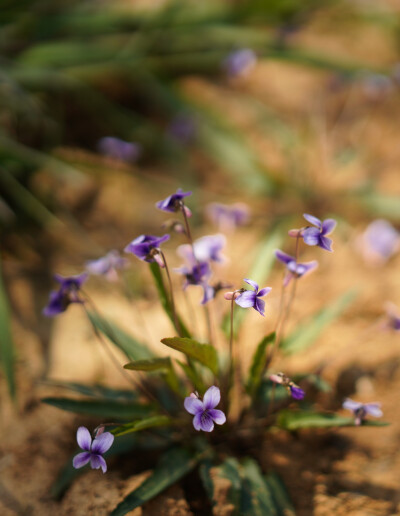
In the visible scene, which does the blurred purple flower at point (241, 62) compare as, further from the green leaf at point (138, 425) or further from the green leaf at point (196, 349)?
the green leaf at point (138, 425)

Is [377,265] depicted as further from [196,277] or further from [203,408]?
[203,408]

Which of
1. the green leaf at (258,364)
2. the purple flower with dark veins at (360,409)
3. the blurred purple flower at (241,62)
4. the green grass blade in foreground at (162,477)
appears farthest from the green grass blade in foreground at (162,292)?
the blurred purple flower at (241,62)

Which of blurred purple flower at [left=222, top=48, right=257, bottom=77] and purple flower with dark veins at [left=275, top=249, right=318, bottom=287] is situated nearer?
purple flower with dark veins at [left=275, top=249, right=318, bottom=287]

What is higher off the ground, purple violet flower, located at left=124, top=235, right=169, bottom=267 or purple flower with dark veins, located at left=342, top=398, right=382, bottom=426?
purple violet flower, located at left=124, top=235, right=169, bottom=267

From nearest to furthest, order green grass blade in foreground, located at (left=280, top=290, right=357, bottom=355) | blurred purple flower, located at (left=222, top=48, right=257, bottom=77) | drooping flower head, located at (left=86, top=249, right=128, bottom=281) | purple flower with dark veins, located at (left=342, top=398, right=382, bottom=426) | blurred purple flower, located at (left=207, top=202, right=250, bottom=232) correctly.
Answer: purple flower with dark veins, located at (left=342, top=398, right=382, bottom=426) < drooping flower head, located at (left=86, top=249, right=128, bottom=281) < green grass blade in foreground, located at (left=280, top=290, right=357, bottom=355) < blurred purple flower, located at (left=207, top=202, right=250, bottom=232) < blurred purple flower, located at (left=222, top=48, right=257, bottom=77)

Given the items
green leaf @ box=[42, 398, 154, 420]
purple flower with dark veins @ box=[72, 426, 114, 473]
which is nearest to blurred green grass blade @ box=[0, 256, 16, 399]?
green leaf @ box=[42, 398, 154, 420]

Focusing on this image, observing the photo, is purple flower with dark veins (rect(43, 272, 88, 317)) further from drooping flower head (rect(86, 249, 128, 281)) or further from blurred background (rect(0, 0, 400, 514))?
blurred background (rect(0, 0, 400, 514))
